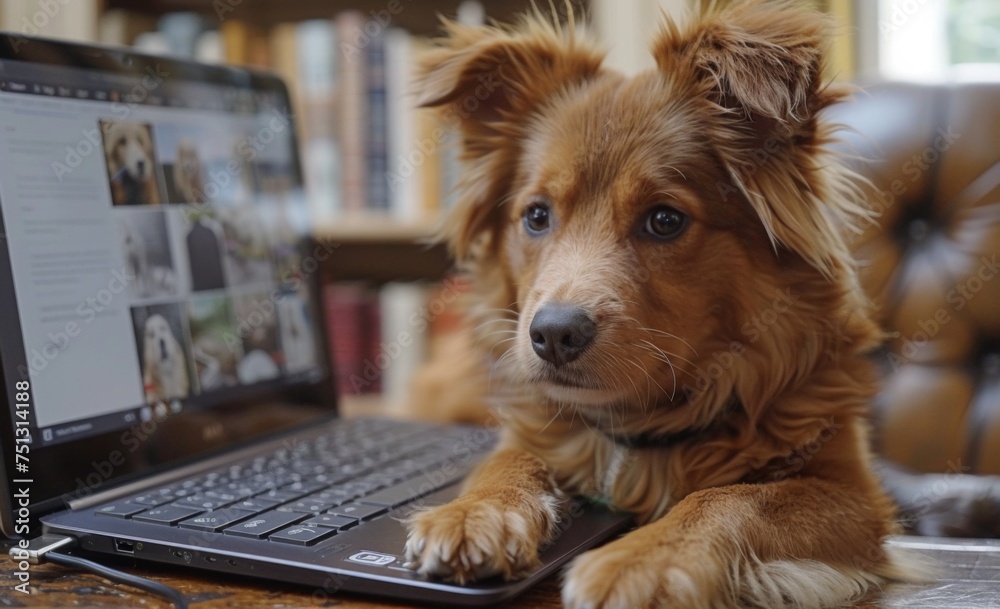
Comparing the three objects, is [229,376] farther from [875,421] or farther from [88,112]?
[875,421]

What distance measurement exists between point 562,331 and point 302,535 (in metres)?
0.38

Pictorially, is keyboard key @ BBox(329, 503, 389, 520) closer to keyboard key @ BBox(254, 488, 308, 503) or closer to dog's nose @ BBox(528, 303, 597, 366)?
keyboard key @ BBox(254, 488, 308, 503)

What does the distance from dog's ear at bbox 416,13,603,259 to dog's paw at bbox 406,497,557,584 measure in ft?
2.01

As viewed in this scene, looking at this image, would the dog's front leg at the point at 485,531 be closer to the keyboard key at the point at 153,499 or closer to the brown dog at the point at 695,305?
the brown dog at the point at 695,305

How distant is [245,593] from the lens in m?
0.85

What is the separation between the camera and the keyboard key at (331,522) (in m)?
0.93

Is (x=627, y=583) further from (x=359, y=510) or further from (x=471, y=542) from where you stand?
(x=359, y=510)

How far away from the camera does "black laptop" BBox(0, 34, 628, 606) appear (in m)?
0.94

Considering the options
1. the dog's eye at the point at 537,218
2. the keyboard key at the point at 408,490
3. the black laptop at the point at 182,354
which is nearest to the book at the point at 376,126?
the black laptop at the point at 182,354

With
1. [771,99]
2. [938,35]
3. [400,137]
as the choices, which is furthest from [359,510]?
[938,35]

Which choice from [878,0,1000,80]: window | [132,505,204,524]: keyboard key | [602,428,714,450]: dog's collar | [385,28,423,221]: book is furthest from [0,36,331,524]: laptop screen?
[878,0,1000,80]: window

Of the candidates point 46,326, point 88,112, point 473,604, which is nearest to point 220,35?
point 88,112

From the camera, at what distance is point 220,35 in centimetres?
269

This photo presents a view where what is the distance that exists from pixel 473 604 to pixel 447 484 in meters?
0.42
